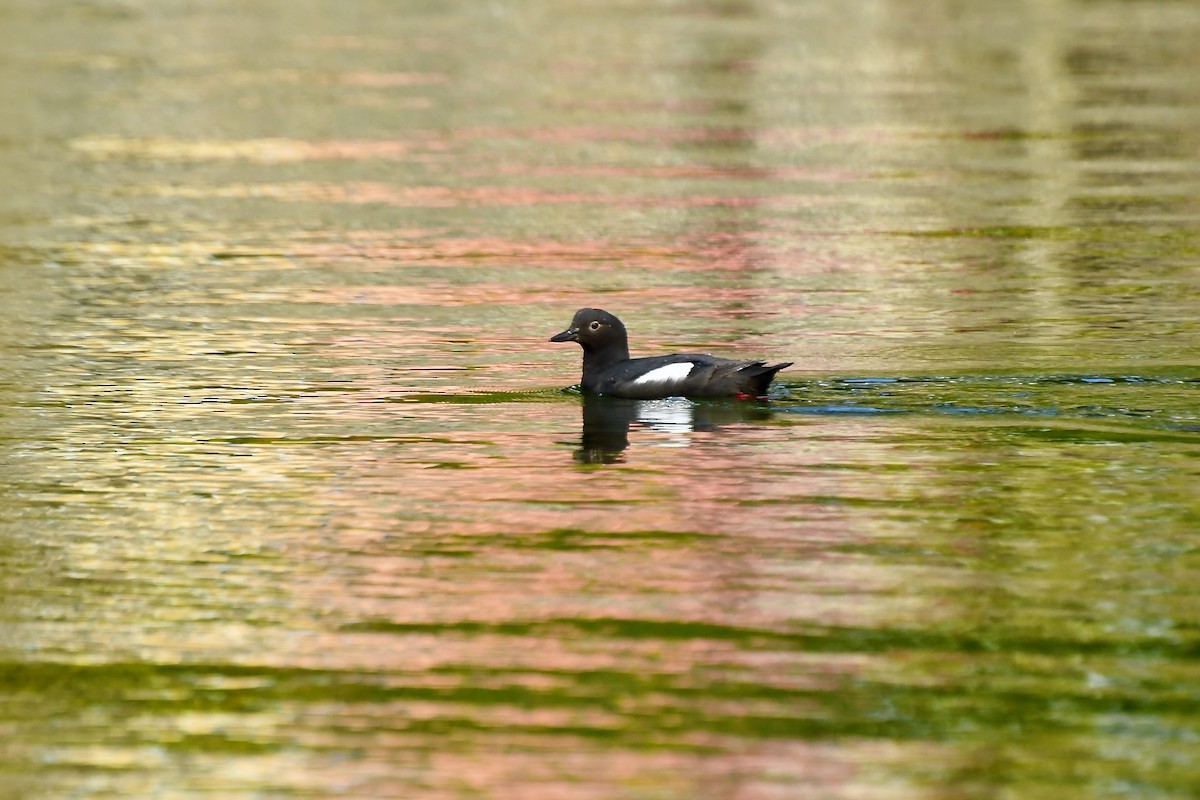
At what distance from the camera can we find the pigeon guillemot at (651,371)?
15727mm

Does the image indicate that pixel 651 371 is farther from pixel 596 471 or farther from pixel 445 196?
pixel 445 196

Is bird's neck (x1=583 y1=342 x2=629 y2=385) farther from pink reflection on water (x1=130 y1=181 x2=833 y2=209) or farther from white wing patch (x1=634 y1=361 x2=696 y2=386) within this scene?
pink reflection on water (x1=130 y1=181 x2=833 y2=209)

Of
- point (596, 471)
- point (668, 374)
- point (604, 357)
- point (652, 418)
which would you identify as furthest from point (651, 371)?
point (596, 471)

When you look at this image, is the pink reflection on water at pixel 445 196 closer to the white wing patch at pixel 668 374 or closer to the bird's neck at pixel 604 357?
the bird's neck at pixel 604 357

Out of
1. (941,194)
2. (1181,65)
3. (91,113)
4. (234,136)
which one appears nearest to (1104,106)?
(1181,65)

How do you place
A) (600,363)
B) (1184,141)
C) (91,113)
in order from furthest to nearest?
(91,113) < (1184,141) < (600,363)

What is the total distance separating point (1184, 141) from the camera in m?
33.0

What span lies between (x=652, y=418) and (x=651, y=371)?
62 cm

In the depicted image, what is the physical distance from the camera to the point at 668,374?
635 inches

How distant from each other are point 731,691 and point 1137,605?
2320 mm

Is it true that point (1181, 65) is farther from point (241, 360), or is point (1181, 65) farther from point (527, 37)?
point (241, 360)

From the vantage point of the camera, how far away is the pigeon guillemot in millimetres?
15727

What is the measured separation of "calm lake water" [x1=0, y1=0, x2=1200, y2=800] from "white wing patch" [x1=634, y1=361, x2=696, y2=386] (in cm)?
19

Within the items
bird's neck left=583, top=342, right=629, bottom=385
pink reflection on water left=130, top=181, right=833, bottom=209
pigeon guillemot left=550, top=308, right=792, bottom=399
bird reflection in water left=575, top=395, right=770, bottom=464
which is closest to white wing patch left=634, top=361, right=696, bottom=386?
pigeon guillemot left=550, top=308, right=792, bottom=399
